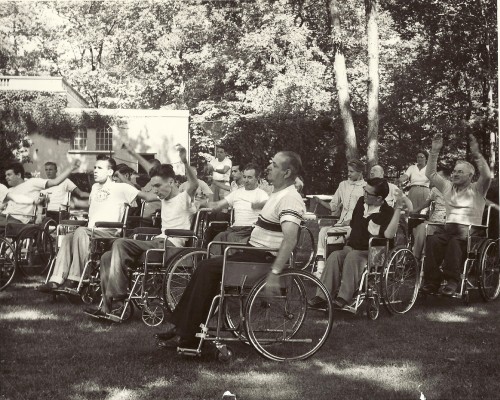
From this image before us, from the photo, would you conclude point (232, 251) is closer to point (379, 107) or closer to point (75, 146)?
point (75, 146)

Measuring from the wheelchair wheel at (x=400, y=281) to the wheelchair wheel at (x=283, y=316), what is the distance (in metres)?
1.34

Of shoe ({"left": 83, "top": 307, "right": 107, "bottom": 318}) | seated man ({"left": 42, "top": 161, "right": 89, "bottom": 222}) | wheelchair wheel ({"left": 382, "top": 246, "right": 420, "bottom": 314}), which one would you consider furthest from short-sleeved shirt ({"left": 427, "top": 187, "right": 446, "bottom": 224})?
seated man ({"left": 42, "top": 161, "right": 89, "bottom": 222})

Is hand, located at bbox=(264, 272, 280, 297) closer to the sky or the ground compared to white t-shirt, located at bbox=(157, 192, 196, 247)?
closer to the ground

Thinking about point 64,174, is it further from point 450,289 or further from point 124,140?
point 450,289

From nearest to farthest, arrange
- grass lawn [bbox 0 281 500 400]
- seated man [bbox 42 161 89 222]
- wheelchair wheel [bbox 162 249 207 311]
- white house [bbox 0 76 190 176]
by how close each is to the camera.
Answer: grass lawn [bbox 0 281 500 400] < wheelchair wheel [bbox 162 249 207 311] < white house [bbox 0 76 190 176] < seated man [bbox 42 161 89 222]

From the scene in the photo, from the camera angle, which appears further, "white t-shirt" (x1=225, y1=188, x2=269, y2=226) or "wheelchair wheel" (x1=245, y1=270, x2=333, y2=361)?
"white t-shirt" (x1=225, y1=188, x2=269, y2=226)

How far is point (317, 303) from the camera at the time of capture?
5.54 m

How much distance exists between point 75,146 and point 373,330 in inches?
208

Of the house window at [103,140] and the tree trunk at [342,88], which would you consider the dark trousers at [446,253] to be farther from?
the tree trunk at [342,88]

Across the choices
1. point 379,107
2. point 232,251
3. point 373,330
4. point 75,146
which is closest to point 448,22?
point 373,330

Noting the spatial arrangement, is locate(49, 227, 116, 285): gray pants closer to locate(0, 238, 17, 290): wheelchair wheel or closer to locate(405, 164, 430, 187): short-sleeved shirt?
locate(0, 238, 17, 290): wheelchair wheel

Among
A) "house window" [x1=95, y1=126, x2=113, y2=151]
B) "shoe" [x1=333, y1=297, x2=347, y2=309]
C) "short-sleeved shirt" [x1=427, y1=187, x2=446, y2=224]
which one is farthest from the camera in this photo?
"house window" [x1=95, y1=126, x2=113, y2=151]

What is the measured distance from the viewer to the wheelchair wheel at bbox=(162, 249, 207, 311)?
555cm

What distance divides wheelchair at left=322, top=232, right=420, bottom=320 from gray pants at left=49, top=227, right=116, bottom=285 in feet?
6.56
